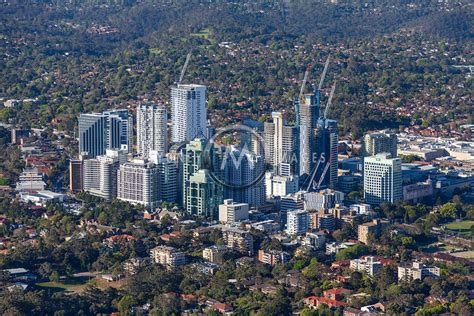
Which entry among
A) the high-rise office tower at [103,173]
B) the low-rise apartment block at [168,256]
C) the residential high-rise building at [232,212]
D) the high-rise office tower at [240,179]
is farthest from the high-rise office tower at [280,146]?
the low-rise apartment block at [168,256]

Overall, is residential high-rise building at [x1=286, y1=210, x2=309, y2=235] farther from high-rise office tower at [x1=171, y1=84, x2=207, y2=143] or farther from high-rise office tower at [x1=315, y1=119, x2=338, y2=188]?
high-rise office tower at [x1=171, y1=84, x2=207, y2=143]

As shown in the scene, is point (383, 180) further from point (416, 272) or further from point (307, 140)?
point (416, 272)

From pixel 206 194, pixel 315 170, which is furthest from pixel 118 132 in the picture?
pixel 206 194

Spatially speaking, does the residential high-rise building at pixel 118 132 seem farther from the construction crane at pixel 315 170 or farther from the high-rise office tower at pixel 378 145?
the high-rise office tower at pixel 378 145

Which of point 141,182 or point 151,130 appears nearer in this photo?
point 141,182

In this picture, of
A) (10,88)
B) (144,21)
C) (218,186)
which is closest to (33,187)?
(218,186)

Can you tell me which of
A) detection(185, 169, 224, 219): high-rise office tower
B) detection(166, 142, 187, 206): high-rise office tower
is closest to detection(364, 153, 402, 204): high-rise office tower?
detection(185, 169, 224, 219): high-rise office tower
